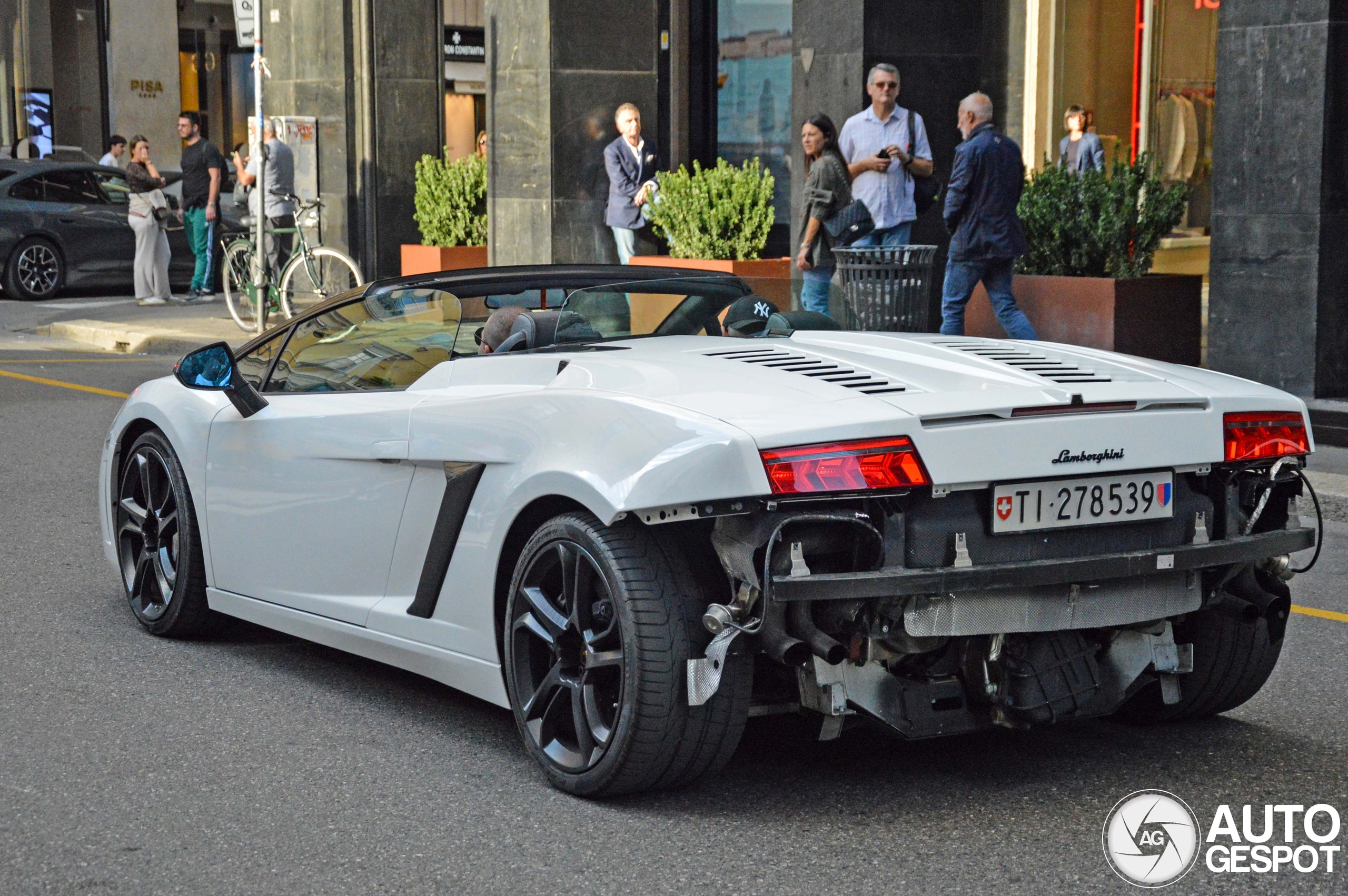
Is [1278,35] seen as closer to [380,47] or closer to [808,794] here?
[808,794]

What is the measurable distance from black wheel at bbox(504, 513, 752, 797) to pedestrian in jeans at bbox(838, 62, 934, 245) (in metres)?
8.55

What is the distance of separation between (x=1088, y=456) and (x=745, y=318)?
54.9 inches

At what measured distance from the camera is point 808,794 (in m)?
4.11

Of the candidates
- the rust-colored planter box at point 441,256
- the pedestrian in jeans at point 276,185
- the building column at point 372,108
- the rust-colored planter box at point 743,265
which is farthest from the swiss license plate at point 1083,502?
the building column at point 372,108

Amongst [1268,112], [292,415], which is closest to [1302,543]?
[292,415]

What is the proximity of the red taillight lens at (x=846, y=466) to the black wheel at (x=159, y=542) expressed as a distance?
8.41ft

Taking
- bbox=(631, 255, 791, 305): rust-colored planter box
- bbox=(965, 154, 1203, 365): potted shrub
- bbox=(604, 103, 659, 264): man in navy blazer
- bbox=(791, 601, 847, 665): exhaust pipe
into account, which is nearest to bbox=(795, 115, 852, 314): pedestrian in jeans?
bbox=(965, 154, 1203, 365): potted shrub

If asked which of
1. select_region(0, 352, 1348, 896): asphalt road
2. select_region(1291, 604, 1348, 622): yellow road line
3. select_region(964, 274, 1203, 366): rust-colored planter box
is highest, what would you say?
select_region(964, 274, 1203, 366): rust-colored planter box

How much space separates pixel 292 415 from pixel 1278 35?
7.55 m

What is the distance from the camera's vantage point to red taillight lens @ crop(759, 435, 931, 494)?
3646mm

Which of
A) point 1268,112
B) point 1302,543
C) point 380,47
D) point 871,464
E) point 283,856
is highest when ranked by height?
point 380,47

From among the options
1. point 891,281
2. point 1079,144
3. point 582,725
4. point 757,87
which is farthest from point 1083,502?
point 1079,144

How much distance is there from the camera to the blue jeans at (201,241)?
1969cm

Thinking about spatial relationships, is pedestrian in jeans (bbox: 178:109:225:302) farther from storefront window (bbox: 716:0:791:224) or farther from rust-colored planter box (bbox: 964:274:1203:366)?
rust-colored planter box (bbox: 964:274:1203:366)
